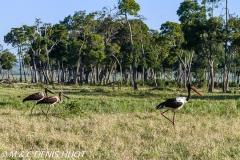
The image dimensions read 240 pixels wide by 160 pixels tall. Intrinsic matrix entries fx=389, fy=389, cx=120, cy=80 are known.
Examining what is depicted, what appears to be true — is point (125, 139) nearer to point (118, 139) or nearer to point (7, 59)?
point (118, 139)

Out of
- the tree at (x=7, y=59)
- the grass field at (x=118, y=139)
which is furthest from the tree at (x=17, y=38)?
the grass field at (x=118, y=139)

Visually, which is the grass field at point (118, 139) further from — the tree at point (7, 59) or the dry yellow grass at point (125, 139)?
the tree at point (7, 59)

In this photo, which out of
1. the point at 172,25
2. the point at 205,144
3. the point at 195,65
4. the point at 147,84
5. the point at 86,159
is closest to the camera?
the point at 86,159

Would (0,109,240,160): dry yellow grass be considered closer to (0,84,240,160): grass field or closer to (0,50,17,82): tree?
(0,84,240,160): grass field

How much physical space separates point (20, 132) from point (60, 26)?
186ft

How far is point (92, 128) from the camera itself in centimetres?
1209

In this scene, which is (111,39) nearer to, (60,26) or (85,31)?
(85,31)

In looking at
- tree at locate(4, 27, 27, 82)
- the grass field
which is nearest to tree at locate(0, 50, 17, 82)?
tree at locate(4, 27, 27, 82)

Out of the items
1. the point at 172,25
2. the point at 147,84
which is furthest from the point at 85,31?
the point at 172,25

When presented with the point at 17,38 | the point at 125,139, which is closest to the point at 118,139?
the point at 125,139

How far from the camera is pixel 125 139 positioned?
10.6 m

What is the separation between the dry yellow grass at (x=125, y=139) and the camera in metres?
8.88

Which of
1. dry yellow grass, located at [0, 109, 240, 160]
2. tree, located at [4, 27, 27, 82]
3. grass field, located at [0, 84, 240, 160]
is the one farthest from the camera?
tree, located at [4, 27, 27, 82]

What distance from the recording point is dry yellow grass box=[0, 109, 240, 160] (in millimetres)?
8883
